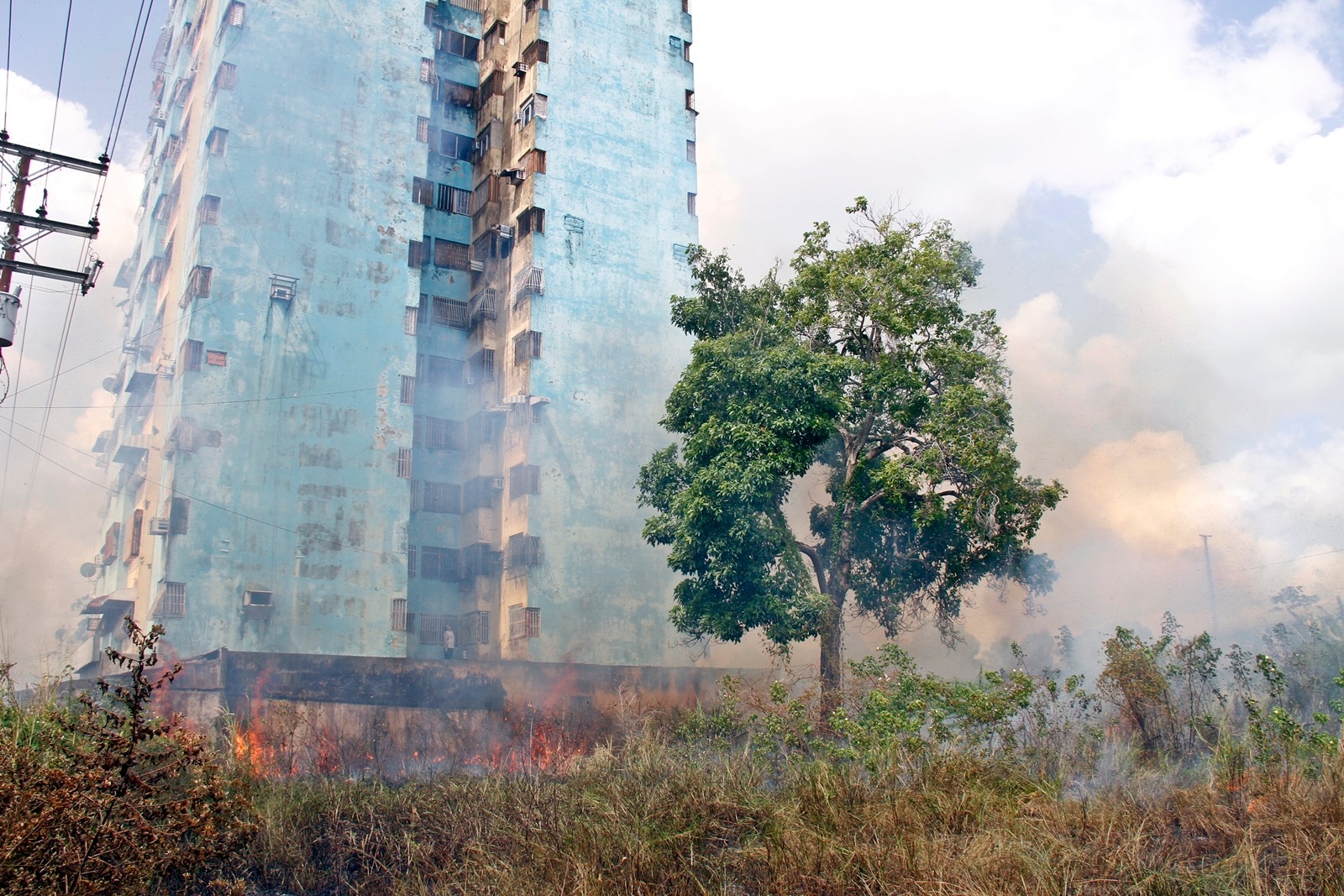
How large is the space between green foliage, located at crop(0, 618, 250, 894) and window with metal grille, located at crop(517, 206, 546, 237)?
23.9 meters

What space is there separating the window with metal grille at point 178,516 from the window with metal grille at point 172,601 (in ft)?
4.46

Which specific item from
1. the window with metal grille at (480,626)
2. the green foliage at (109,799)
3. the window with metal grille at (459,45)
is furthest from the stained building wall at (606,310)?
the green foliage at (109,799)

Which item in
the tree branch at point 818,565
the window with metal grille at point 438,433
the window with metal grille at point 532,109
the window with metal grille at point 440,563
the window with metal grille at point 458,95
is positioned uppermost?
the window with metal grille at point 458,95

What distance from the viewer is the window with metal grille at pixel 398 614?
98.3 feet

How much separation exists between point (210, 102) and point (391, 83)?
557 centimetres

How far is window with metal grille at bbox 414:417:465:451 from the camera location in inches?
1341

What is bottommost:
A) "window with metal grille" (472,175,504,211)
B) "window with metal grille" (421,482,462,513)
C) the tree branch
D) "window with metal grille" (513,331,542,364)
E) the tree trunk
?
the tree trunk

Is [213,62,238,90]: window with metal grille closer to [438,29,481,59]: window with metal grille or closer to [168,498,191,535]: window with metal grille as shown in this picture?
[438,29,481,59]: window with metal grille

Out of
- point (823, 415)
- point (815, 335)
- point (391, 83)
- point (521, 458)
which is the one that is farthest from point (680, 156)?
point (823, 415)

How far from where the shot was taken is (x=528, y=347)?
106ft

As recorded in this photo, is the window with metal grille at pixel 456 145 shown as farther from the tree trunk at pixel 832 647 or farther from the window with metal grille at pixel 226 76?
the tree trunk at pixel 832 647

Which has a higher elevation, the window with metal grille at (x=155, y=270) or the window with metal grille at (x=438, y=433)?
→ the window with metal grille at (x=155, y=270)

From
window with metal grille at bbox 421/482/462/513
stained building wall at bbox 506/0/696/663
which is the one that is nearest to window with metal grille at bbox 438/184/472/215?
stained building wall at bbox 506/0/696/663

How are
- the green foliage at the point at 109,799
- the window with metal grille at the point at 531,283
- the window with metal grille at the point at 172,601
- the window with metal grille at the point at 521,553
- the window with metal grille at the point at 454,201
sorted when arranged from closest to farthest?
the green foliage at the point at 109,799 < the window with metal grille at the point at 172,601 < the window with metal grille at the point at 521,553 < the window with metal grille at the point at 531,283 < the window with metal grille at the point at 454,201
